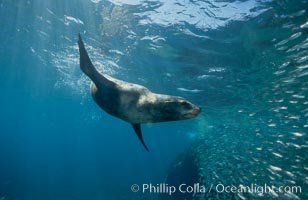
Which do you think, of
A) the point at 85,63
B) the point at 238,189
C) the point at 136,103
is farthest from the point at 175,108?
the point at 238,189

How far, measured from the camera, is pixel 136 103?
11.5 feet

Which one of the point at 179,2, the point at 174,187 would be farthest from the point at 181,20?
the point at 174,187

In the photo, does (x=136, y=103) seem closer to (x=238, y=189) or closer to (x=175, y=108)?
(x=175, y=108)

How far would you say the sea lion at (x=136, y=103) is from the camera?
290 centimetres

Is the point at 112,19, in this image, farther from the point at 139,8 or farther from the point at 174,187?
the point at 174,187

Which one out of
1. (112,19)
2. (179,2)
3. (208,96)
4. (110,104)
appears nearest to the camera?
(110,104)

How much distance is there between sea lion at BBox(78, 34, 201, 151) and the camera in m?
2.90

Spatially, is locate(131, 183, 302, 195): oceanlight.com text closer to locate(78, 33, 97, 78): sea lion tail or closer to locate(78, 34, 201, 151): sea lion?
locate(78, 34, 201, 151): sea lion

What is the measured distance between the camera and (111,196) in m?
29.5

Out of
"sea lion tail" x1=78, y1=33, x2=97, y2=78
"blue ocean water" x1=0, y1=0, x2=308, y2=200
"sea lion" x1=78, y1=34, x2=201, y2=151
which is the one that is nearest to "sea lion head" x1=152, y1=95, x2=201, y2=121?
"sea lion" x1=78, y1=34, x2=201, y2=151

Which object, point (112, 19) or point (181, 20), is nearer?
point (181, 20)

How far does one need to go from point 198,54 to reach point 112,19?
17.5ft

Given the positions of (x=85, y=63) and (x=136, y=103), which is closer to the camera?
(x=136, y=103)

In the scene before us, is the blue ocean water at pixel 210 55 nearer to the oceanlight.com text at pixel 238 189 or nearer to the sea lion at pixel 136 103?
the oceanlight.com text at pixel 238 189
